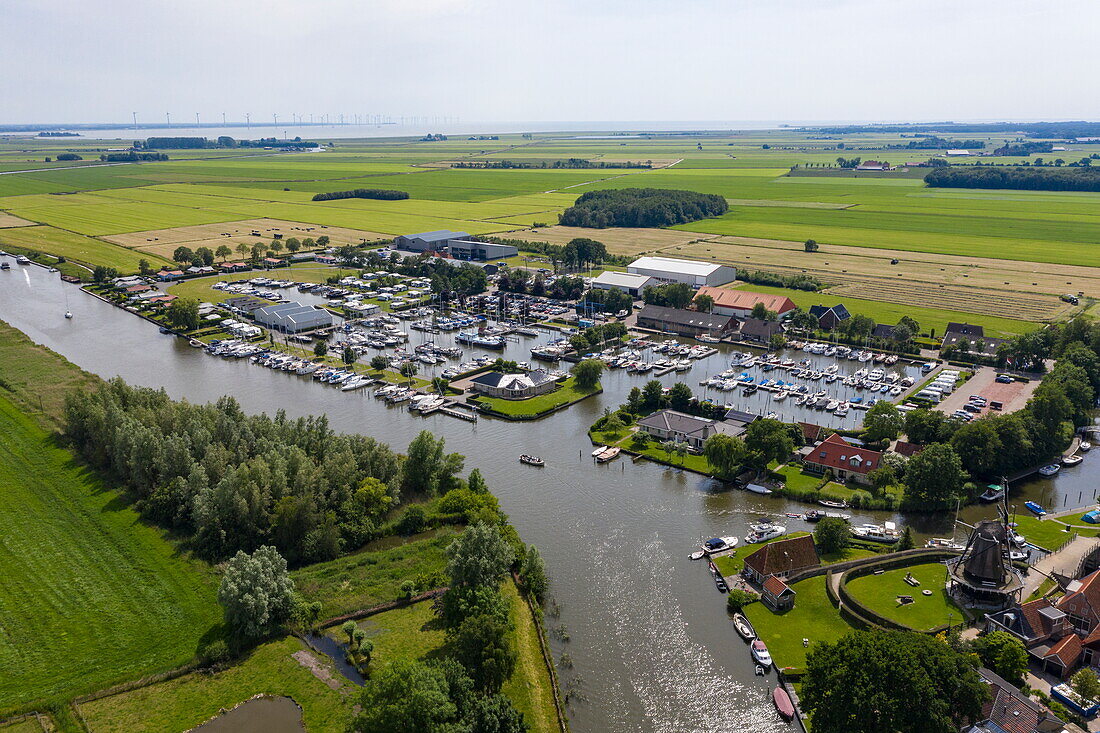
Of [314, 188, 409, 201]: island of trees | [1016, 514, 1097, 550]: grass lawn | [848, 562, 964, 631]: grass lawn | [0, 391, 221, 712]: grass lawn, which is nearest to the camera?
[0, 391, 221, 712]: grass lawn

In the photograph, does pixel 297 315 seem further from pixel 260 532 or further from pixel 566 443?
pixel 260 532

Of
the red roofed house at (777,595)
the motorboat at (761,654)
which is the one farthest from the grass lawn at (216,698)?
the red roofed house at (777,595)

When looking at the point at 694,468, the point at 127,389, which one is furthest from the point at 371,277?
the point at 694,468

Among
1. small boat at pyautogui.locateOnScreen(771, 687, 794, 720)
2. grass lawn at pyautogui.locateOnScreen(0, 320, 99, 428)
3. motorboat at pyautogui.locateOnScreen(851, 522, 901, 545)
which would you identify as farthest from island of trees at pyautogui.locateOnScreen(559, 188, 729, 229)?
small boat at pyautogui.locateOnScreen(771, 687, 794, 720)

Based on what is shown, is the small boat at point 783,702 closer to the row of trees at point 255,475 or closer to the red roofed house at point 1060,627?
the red roofed house at point 1060,627

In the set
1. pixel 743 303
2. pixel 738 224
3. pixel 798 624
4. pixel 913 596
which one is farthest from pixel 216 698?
pixel 738 224

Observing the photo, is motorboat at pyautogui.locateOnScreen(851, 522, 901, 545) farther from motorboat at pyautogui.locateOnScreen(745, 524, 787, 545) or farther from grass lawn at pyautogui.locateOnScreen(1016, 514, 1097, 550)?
grass lawn at pyautogui.locateOnScreen(1016, 514, 1097, 550)
